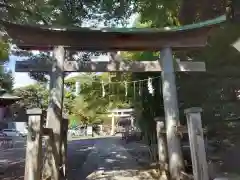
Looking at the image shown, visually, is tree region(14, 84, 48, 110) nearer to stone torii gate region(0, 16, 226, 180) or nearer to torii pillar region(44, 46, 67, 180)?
stone torii gate region(0, 16, 226, 180)

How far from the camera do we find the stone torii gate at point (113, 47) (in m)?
5.18

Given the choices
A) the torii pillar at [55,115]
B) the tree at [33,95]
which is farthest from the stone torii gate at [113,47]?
the tree at [33,95]

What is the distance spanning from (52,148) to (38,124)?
1.03m

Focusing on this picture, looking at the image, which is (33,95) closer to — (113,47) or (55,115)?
(113,47)

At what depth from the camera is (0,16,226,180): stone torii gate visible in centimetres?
518

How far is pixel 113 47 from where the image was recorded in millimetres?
5762

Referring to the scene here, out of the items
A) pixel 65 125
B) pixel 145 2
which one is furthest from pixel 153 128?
pixel 145 2

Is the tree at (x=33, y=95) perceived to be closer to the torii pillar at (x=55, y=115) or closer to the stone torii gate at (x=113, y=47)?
the stone torii gate at (x=113, y=47)

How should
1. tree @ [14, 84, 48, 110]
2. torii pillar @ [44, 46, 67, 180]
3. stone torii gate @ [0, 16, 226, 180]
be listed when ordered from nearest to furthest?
torii pillar @ [44, 46, 67, 180], stone torii gate @ [0, 16, 226, 180], tree @ [14, 84, 48, 110]

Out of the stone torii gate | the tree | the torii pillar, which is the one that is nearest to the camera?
the torii pillar

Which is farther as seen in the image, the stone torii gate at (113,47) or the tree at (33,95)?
the tree at (33,95)

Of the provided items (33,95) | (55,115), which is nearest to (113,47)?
(55,115)

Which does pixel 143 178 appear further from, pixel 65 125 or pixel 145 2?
pixel 145 2

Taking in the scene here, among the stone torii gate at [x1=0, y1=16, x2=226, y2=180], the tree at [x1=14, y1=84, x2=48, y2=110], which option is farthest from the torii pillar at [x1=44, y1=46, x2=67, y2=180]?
the tree at [x1=14, y1=84, x2=48, y2=110]
